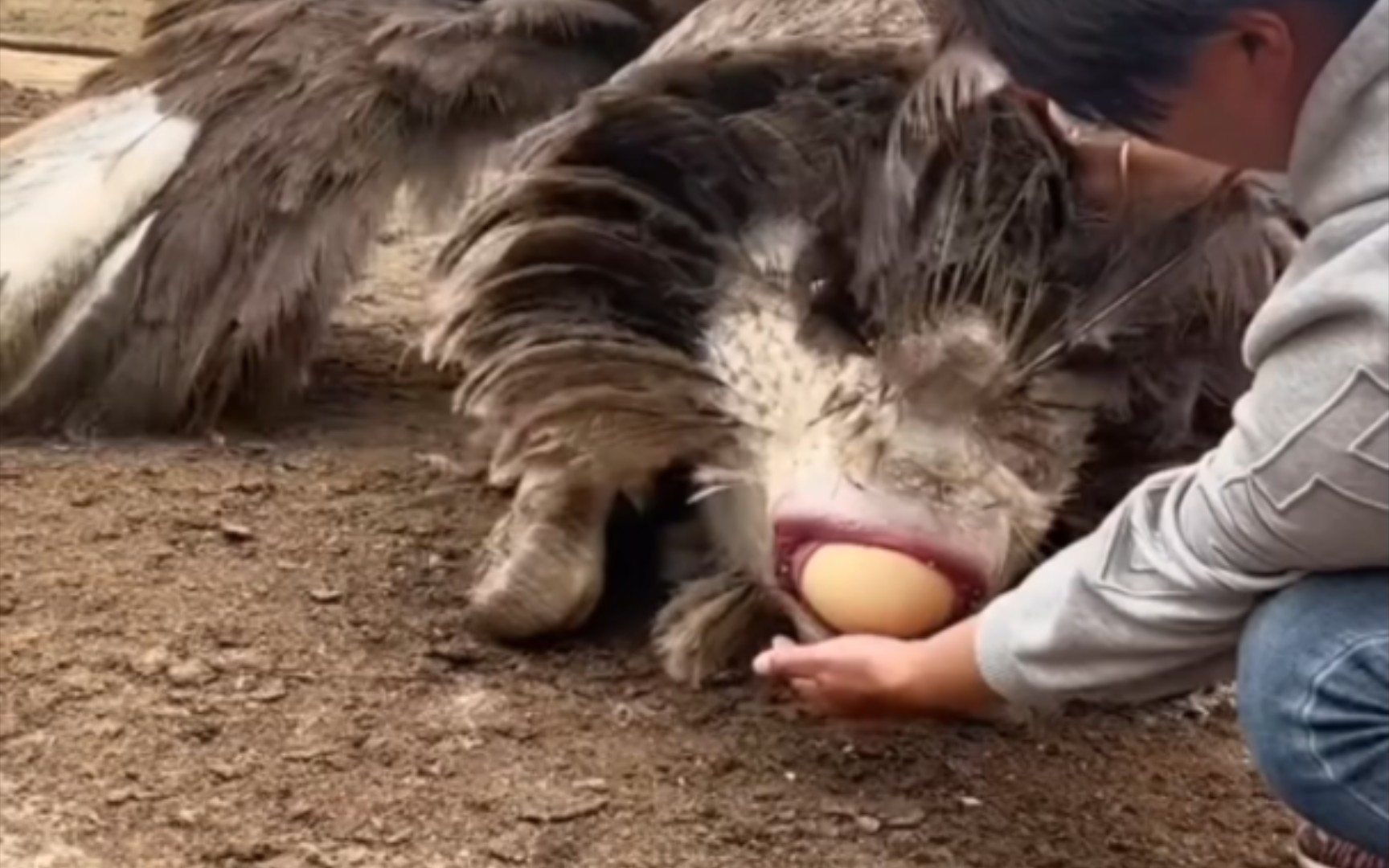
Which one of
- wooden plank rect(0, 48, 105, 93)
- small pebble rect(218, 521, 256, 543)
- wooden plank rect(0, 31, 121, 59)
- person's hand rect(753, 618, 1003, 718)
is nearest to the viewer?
person's hand rect(753, 618, 1003, 718)

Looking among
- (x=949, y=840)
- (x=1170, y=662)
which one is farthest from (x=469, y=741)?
(x=1170, y=662)

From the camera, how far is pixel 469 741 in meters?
1.67

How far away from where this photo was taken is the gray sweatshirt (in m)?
1.23

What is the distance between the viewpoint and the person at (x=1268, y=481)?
123 cm

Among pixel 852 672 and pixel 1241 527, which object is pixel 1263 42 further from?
pixel 852 672

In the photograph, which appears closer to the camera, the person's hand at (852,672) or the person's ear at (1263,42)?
the person's ear at (1263,42)

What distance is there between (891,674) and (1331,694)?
10.0 inches

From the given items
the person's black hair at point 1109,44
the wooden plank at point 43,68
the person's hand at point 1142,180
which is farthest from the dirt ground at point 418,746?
the wooden plank at point 43,68

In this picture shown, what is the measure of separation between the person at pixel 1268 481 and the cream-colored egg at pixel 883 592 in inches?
4.1

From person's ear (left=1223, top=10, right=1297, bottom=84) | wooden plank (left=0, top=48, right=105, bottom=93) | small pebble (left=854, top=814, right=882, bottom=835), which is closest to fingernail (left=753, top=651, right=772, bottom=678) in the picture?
small pebble (left=854, top=814, right=882, bottom=835)

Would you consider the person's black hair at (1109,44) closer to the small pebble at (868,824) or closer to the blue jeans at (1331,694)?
the blue jeans at (1331,694)

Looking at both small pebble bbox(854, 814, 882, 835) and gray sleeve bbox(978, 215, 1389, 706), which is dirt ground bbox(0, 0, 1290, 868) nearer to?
small pebble bbox(854, 814, 882, 835)

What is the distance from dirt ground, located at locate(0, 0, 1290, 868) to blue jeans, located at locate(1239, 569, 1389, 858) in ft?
0.86

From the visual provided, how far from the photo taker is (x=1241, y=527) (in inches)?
51.3
